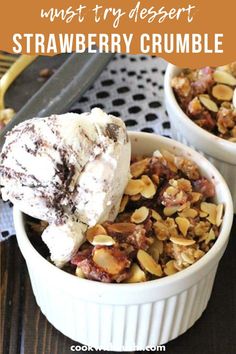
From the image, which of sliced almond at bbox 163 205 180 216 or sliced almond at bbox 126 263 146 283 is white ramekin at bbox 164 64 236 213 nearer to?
sliced almond at bbox 163 205 180 216

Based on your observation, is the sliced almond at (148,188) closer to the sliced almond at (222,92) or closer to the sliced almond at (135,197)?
the sliced almond at (135,197)

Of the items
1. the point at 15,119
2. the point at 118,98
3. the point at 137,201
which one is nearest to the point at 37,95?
the point at 15,119

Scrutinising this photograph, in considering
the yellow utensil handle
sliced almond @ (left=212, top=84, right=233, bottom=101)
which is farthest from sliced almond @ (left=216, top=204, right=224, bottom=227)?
the yellow utensil handle

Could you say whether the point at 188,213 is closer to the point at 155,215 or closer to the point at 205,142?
the point at 155,215

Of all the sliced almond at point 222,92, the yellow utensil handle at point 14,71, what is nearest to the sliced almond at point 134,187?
the sliced almond at point 222,92

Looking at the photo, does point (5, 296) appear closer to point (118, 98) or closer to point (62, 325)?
point (62, 325)

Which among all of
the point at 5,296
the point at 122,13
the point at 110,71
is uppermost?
the point at 122,13
